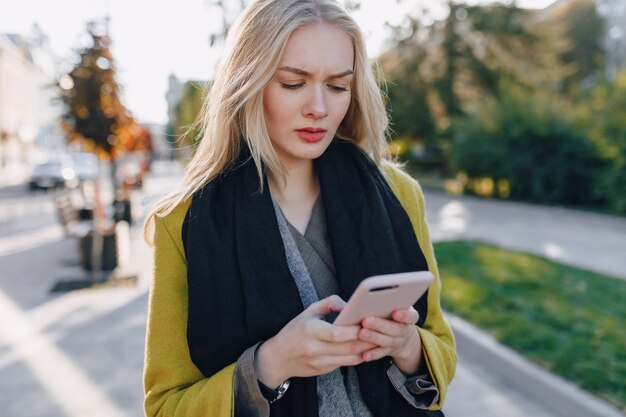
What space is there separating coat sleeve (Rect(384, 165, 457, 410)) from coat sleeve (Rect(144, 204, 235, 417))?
0.55m

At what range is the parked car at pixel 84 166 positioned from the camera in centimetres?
2967

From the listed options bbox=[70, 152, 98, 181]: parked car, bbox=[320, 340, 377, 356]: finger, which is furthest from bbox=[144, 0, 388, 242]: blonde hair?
bbox=[70, 152, 98, 181]: parked car

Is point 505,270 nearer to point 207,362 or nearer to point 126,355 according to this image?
point 126,355

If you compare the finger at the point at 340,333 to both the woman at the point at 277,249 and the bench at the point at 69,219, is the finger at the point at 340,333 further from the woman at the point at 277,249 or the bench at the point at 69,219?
the bench at the point at 69,219

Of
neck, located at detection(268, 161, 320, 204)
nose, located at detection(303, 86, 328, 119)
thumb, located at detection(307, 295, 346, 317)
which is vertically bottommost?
thumb, located at detection(307, 295, 346, 317)

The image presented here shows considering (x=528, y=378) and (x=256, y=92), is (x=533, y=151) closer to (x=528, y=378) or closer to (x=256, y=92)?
(x=528, y=378)

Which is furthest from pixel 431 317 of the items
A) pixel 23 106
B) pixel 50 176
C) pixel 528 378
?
pixel 23 106

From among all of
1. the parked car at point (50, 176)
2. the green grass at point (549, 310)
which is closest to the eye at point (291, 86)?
the green grass at point (549, 310)

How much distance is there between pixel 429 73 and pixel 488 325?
22671 mm

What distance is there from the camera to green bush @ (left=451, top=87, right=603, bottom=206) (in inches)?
659

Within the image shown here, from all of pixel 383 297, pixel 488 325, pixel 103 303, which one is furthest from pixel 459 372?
pixel 103 303

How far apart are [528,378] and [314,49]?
3671 mm

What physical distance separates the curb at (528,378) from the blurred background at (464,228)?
2 centimetres

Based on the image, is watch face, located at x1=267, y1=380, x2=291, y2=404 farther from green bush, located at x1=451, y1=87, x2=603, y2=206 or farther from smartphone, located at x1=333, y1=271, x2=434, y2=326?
green bush, located at x1=451, y1=87, x2=603, y2=206
